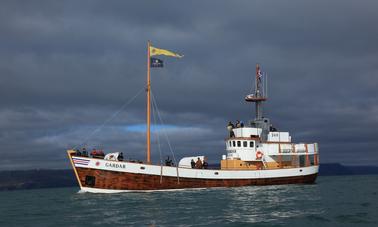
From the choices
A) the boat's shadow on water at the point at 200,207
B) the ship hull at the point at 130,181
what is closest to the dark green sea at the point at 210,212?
the boat's shadow on water at the point at 200,207

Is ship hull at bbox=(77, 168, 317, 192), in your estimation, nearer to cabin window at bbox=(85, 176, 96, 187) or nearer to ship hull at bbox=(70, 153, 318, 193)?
ship hull at bbox=(70, 153, 318, 193)

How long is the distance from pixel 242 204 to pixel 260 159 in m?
17.8

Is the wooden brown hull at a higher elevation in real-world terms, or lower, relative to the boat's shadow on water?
higher

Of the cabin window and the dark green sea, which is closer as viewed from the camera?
the dark green sea

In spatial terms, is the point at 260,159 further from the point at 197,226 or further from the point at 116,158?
the point at 197,226

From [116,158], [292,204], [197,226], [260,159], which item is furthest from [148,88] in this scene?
[197,226]

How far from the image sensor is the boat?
4022 cm

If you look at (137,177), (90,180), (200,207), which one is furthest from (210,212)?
(90,180)

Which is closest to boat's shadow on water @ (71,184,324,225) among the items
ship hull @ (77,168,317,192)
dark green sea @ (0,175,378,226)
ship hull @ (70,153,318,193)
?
dark green sea @ (0,175,378,226)

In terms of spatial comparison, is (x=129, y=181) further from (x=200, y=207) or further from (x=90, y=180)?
(x=200, y=207)

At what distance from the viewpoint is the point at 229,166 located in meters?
47.1

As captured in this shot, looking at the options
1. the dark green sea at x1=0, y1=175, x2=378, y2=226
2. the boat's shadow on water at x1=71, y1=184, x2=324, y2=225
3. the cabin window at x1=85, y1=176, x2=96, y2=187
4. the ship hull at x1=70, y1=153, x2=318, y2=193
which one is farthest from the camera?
the cabin window at x1=85, y1=176, x2=96, y2=187

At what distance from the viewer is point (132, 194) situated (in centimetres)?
3897

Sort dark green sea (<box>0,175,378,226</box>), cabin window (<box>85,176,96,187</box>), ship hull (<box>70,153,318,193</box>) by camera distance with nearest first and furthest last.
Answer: dark green sea (<box>0,175,378,226</box>), ship hull (<box>70,153,318,193</box>), cabin window (<box>85,176,96,187</box>)
